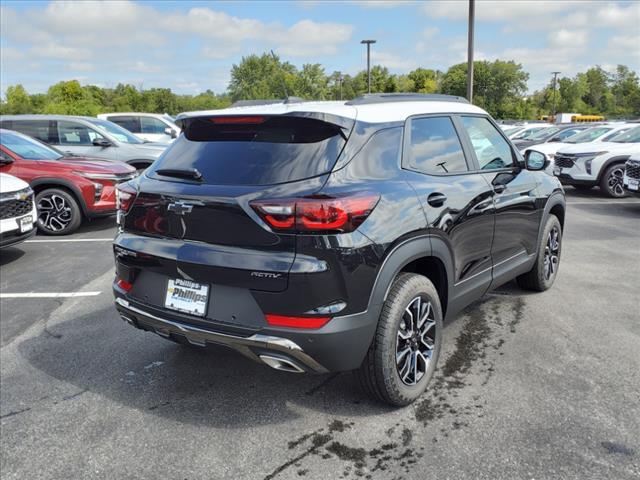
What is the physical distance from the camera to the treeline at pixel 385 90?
68.3m

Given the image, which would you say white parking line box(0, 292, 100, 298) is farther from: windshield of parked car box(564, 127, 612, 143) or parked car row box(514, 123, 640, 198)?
windshield of parked car box(564, 127, 612, 143)

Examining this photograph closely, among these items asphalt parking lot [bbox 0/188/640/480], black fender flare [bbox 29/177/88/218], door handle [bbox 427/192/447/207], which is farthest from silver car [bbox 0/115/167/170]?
door handle [bbox 427/192/447/207]

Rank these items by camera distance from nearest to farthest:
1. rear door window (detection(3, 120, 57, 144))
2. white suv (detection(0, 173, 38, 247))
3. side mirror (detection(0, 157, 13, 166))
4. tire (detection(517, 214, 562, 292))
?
tire (detection(517, 214, 562, 292)) → white suv (detection(0, 173, 38, 247)) → side mirror (detection(0, 157, 13, 166)) → rear door window (detection(3, 120, 57, 144))

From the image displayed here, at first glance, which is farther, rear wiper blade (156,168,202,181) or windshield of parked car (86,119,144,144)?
windshield of parked car (86,119,144,144)

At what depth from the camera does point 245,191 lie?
2762 millimetres

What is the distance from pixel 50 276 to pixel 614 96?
107m

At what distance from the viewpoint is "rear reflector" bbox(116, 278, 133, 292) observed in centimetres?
327

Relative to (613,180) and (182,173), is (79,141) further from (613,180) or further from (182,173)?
(613,180)

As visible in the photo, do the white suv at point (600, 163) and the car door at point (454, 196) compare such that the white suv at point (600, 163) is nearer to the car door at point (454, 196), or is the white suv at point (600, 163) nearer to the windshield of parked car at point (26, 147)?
the car door at point (454, 196)

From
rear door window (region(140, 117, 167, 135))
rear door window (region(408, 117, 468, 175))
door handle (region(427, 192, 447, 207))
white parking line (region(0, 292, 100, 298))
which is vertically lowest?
white parking line (region(0, 292, 100, 298))

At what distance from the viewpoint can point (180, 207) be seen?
2.94m

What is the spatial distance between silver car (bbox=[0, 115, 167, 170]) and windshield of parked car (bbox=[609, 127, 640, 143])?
10713 millimetres

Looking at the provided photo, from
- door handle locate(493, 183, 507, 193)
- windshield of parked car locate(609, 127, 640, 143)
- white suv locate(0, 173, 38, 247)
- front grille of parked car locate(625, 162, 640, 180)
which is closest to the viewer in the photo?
door handle locate(493, 183, 507, 193)

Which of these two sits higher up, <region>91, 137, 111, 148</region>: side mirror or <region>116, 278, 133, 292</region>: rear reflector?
<region>91, 137, 111, 148</region>: side mirror
